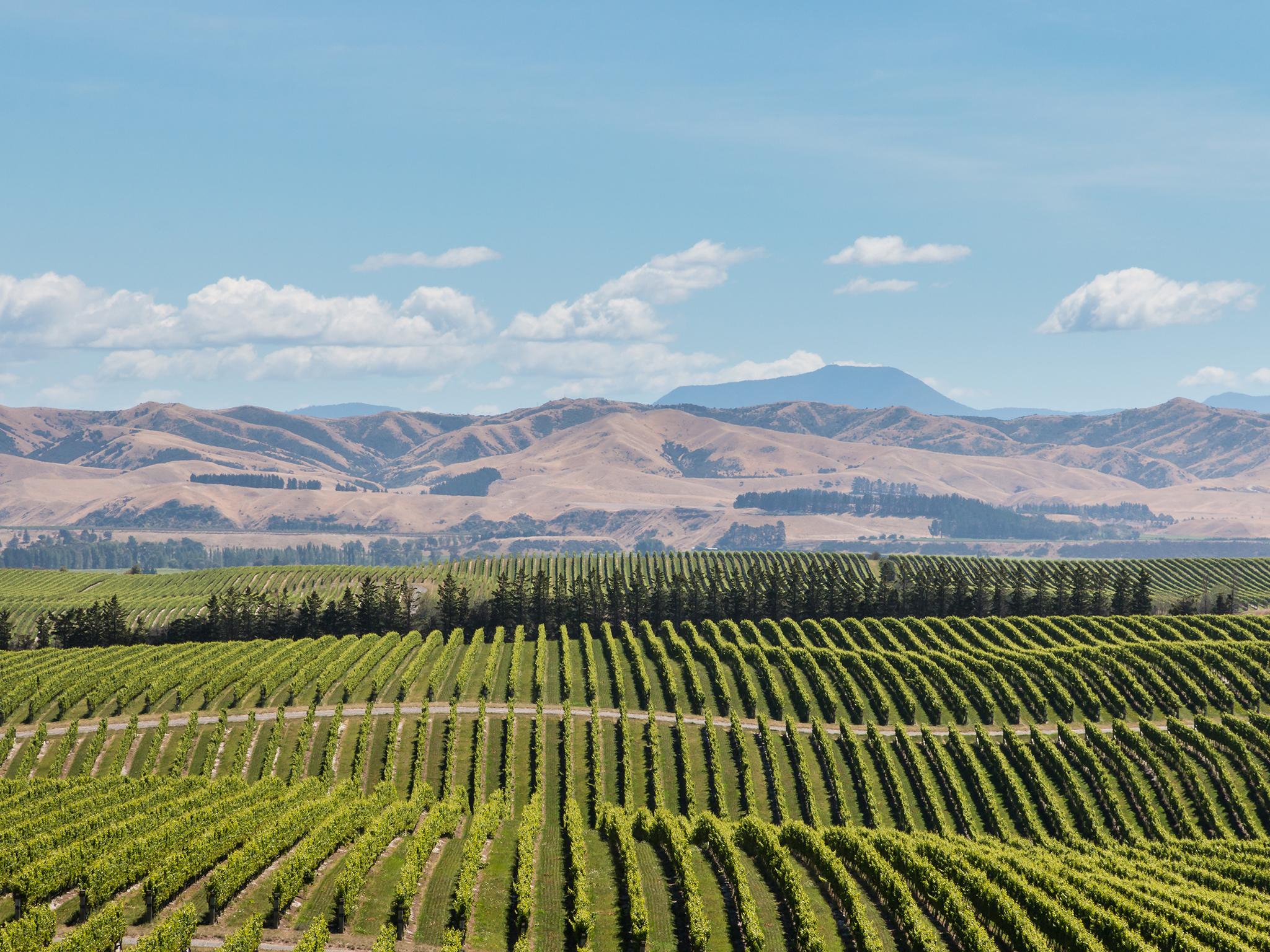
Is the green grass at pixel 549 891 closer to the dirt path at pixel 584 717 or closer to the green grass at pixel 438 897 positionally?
the green grass at pixel 438 897

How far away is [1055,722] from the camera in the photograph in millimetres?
110750

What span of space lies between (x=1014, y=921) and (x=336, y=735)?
68.3 m

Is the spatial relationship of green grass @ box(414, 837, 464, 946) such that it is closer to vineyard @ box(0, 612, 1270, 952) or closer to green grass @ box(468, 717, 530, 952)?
vineyard @ box(0, 612, 1270, 952)

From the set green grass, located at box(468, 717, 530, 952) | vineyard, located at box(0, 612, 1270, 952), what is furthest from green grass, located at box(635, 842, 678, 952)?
green grass, located at box(468, 717, 530, 952)

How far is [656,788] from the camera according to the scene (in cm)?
9750

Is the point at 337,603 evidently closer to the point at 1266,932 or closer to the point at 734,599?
the point at 734,599

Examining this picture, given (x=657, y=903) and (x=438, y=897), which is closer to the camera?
(x=438, y=897)

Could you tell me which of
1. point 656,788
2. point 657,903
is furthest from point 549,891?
point 656,788

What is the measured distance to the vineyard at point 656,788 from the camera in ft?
193

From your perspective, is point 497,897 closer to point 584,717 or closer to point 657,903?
point 657,903

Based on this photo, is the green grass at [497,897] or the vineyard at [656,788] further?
the vineyard at [656,788]

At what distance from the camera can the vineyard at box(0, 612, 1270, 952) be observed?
58.7 m

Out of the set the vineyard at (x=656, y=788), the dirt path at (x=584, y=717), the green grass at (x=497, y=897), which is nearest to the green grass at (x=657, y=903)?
the vineyard at (x=656, y=788)

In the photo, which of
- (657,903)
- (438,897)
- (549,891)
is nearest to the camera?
(438,897)
